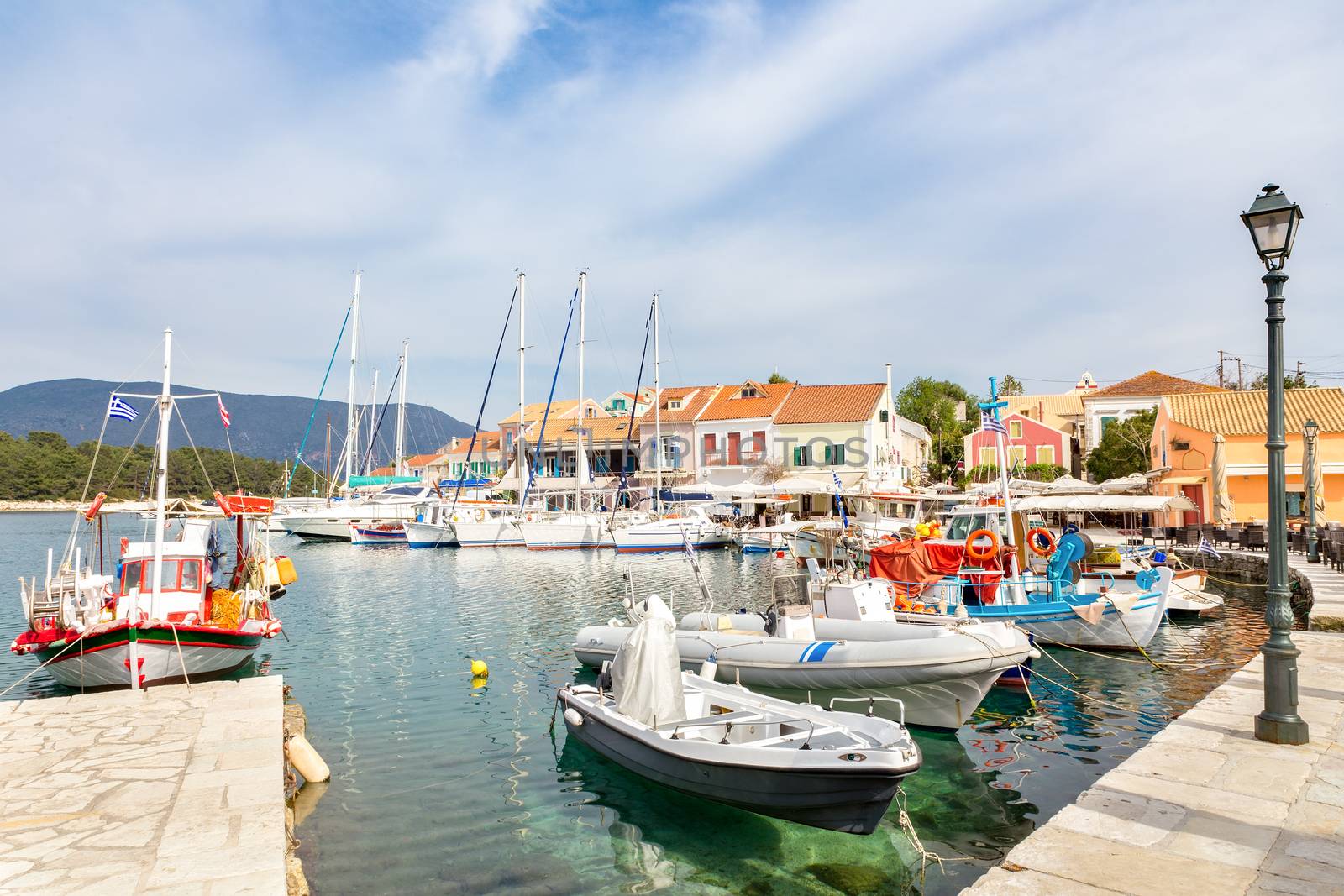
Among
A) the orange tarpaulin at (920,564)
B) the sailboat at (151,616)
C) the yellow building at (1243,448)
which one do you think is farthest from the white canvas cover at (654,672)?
the yellow building at (1243,448)

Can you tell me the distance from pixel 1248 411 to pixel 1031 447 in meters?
17.8

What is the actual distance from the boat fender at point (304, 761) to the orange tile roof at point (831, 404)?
4818 cm

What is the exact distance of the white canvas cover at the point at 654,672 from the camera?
9273mm

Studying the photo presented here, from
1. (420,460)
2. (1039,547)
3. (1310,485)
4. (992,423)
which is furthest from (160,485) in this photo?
(420,460)

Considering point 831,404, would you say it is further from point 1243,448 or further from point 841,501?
point 841,501

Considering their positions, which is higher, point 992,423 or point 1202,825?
point 992,423

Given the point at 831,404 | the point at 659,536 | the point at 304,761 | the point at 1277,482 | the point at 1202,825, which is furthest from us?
the point at 831,404

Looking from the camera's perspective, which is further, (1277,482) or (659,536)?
(659,536)

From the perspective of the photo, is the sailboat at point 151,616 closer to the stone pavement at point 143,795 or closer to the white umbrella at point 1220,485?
the stone pavement at point 143,795

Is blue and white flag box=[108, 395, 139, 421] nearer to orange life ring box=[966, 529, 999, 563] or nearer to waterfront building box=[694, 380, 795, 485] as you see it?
orange life ring box=[966, 529, 999, 563]

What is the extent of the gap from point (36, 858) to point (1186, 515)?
44.1 metres

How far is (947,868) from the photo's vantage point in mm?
7855

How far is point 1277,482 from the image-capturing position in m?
7.99

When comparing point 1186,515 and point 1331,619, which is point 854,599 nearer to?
point 1331,619
